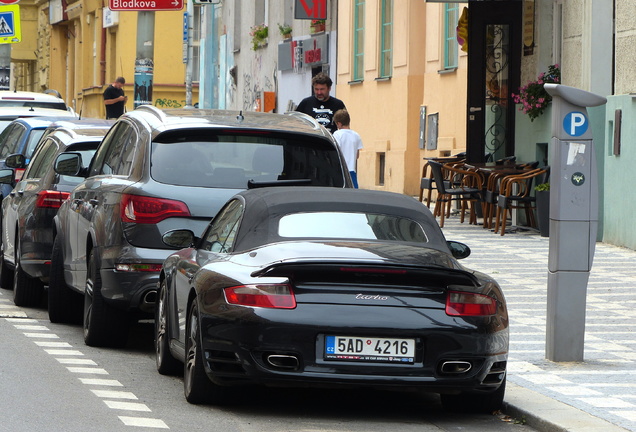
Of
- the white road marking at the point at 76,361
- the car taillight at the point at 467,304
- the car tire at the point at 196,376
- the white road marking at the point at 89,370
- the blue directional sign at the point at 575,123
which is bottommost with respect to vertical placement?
the white road marking at the point at 76,361

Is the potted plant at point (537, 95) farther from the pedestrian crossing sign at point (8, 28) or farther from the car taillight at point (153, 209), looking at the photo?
the pedestrian crossing sign at point (8, 28)

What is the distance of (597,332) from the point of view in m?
12.3

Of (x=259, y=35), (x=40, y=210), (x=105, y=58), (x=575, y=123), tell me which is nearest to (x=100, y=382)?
(x=575, y=123)

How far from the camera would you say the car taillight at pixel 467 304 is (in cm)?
833

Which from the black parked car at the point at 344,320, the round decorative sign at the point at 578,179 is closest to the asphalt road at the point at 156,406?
the black parked car at the point at 344,320

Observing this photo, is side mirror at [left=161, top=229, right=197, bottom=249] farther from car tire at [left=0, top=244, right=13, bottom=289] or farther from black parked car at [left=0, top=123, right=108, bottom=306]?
car tire at [left=0, top=244, right=13, bottom=289]

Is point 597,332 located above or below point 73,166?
below

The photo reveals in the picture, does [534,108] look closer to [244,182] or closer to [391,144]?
[391,144]

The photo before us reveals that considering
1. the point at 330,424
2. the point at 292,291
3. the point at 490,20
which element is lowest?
the point at 330,424

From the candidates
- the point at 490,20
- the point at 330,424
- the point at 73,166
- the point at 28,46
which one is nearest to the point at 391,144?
the point at 490,20

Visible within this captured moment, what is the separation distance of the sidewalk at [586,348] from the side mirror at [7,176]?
17.2ft

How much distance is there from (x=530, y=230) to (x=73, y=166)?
10032 millimetres

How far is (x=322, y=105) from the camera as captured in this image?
65.3 ft

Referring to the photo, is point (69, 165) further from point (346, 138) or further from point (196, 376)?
point (346, 138)
